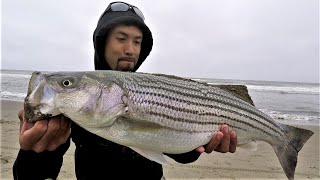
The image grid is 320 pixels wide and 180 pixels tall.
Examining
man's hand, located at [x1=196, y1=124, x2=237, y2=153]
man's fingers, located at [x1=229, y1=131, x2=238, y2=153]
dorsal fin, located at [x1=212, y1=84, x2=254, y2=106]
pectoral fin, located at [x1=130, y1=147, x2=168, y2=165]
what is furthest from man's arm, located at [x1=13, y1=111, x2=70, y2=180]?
dorsal fin, located at [x1=212, y1=84, x2=254, y2=106]

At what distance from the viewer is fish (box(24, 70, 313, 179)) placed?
101 inches

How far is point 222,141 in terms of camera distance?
3.26 metres

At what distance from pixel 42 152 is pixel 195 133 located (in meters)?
1.41

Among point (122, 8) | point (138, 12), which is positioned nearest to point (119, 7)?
point (122, 8)

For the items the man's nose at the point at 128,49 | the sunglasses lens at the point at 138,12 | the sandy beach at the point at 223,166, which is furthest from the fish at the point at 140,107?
the sandy beach at the point at 223,166

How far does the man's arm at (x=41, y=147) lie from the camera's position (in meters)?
2.59

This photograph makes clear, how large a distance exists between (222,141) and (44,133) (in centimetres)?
167

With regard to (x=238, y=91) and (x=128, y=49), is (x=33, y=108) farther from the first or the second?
(x=238, y=91)

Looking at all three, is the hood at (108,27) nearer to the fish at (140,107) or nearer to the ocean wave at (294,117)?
the fish at (140,107)

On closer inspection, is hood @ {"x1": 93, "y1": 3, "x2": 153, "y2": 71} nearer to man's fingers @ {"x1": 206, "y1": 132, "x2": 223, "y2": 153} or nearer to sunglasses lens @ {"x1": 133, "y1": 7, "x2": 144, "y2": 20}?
sunglasses lens @ {"x1": 133, "y1": 7, "x2": 144, "y2": 20}

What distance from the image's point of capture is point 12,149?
843 cm

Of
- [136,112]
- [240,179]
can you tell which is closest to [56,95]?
[136,112]

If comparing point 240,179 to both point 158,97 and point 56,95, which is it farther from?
point 56,95

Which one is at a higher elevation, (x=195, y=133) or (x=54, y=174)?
(x=195, y=133)
